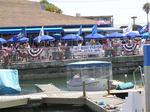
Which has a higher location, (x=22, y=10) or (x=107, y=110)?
(x=22, y=10)

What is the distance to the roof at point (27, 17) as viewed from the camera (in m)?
52.3

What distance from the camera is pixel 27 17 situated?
55.1m

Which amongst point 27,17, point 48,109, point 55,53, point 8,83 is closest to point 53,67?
point 55,53

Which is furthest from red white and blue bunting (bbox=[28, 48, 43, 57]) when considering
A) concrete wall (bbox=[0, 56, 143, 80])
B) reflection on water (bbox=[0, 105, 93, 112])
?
reflection on water (bbox=[0, 105, 93, 112])

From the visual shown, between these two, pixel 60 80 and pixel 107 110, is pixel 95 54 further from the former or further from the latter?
pixel 107 110

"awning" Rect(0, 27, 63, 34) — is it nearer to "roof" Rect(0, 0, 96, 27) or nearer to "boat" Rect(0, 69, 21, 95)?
"roof" Rect(0, 0, 96, 27)

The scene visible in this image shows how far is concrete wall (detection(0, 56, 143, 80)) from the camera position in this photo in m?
40.0

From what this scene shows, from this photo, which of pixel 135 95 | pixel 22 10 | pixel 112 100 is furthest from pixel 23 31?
pixel 135 95

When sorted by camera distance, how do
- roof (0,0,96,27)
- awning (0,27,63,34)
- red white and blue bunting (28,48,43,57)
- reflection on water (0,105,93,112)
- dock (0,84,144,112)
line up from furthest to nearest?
roof (0,0,96,27) → awning (0,27,63,34) → red white and blue bunting (28,48,43,57) → reflection on water (0,105,93,112) → dock (0,84,144,112)

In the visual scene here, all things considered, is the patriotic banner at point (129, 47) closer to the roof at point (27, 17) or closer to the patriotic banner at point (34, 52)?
the patriotic banner at point (34, 52)

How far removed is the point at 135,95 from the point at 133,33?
39.3m

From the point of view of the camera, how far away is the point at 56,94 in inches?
865

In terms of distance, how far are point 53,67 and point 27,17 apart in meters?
15.6

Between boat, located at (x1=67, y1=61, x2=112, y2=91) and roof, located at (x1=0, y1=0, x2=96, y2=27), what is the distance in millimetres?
26153
